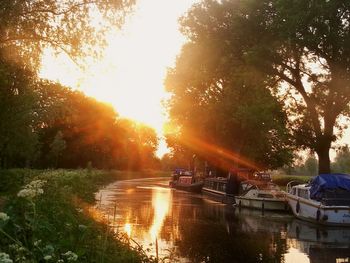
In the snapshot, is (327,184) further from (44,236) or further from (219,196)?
(44,236)

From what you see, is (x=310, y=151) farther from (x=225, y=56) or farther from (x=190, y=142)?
(x=190, y=142)

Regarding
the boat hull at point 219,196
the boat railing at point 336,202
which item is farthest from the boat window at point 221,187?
the boat railing at point 336,202

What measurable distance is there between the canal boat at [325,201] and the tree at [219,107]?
6668 mm

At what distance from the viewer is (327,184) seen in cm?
2862

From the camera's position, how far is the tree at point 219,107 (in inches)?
1393

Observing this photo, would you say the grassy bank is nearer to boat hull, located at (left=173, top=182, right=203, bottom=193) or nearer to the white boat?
the white boat

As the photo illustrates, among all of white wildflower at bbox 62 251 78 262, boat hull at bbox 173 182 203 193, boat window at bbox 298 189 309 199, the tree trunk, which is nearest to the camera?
white wildflower at bbox 62 251 78 262

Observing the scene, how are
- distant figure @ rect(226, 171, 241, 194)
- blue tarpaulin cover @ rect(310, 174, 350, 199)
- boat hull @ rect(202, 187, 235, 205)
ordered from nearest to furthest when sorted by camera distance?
1. blue tarpaulin cover @ rect(310, 174, 350, 199)
2. boat hull @ rect(202, 187, 235, 205)
3. distant figure @ rect(226, 171, 241, 194)

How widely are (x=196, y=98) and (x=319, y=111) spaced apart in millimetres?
23548

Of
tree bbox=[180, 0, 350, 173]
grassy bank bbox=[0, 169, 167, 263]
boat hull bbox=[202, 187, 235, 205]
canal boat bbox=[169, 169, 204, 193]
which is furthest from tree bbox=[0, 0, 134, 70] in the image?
canal boat bbox=[169, 169, 204, 193]

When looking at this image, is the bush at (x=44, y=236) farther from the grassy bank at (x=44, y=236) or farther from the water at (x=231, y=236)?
the water at (x=231, y=236)

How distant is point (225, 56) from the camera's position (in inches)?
1356

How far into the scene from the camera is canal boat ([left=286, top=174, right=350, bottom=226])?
26.9m

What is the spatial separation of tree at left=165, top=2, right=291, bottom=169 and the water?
10.3 metres
